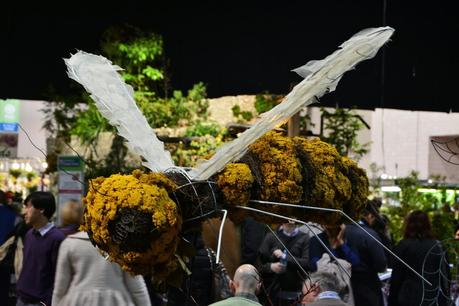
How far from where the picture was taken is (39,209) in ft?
24.1

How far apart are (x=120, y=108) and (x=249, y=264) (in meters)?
2.68

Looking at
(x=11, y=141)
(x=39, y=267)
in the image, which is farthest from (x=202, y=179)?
(x=11, y=141)

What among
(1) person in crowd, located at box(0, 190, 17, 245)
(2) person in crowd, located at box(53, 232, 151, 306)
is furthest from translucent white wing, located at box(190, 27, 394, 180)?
(1) person in crowd, located at box(0, 190, 17, 245)

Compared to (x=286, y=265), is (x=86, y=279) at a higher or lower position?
higher

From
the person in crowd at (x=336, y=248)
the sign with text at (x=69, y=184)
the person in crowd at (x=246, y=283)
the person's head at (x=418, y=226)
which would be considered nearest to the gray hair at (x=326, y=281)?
the person in crowd at (x=246, y=283)

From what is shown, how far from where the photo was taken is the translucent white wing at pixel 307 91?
10.1 ft

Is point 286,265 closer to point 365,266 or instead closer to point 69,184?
point 365,266

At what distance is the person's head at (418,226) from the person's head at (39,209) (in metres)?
3.18

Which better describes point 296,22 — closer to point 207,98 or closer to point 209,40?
point 209,40

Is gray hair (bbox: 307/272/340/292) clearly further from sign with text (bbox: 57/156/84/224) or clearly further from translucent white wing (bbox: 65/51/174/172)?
sign with text (bbox: 57/156/84/224)

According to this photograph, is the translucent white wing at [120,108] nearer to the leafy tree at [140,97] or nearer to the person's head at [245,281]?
the person's head at [245,281]

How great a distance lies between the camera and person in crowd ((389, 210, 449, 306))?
7.75 m

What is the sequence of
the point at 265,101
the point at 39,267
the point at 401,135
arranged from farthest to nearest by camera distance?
the point at 401,135 < the point at 265,101 < the point at 39,267

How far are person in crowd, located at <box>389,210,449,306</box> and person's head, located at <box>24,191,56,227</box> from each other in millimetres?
3116
